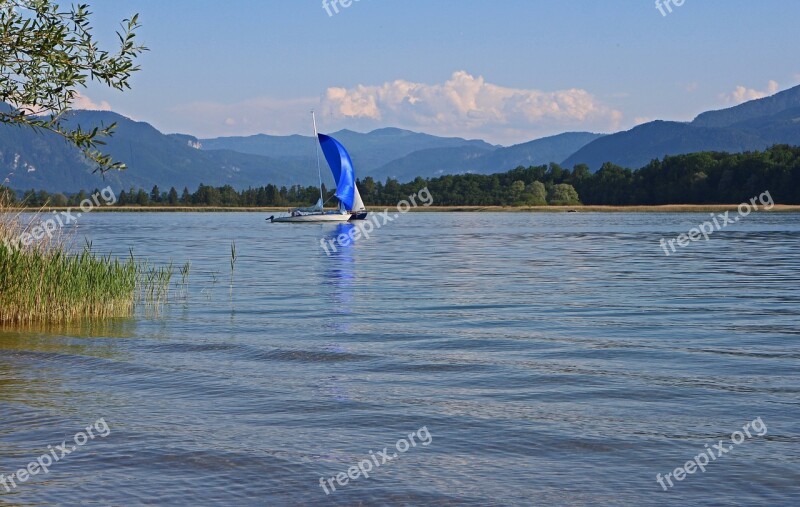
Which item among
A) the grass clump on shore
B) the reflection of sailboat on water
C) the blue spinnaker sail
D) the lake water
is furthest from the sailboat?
the grass clump on shore

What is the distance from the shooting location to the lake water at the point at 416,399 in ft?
36.7

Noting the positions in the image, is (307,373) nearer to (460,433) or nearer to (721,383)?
(460,433)

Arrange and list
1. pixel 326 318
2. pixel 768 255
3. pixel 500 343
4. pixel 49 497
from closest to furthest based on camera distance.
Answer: pixel 49 497, pixel 500 343, pixel 326 318, pixel 768 255

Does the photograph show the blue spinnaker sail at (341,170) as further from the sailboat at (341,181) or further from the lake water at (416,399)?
the lake water at (416,399)

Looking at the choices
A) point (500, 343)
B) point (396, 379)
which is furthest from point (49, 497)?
point (500, 343)

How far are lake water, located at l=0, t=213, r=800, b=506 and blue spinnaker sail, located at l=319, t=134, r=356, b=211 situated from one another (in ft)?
263

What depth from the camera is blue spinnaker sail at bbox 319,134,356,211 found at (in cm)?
11231

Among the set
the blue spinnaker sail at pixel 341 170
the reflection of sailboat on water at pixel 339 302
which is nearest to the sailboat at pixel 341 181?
the blue spinnaker sail at pixel 341 170

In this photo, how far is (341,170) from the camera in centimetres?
11319

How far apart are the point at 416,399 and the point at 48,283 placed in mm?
11582

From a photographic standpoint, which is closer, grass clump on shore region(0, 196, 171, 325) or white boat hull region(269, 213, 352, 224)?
grass clump on shore region(0, 196, 171, 325)

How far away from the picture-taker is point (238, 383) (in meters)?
17.0

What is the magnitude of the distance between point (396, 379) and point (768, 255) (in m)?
40.2

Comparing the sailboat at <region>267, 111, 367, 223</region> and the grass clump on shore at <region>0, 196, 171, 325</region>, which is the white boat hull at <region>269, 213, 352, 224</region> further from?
the grass clump on shore at <region>0, 196, 171, 325</region>
